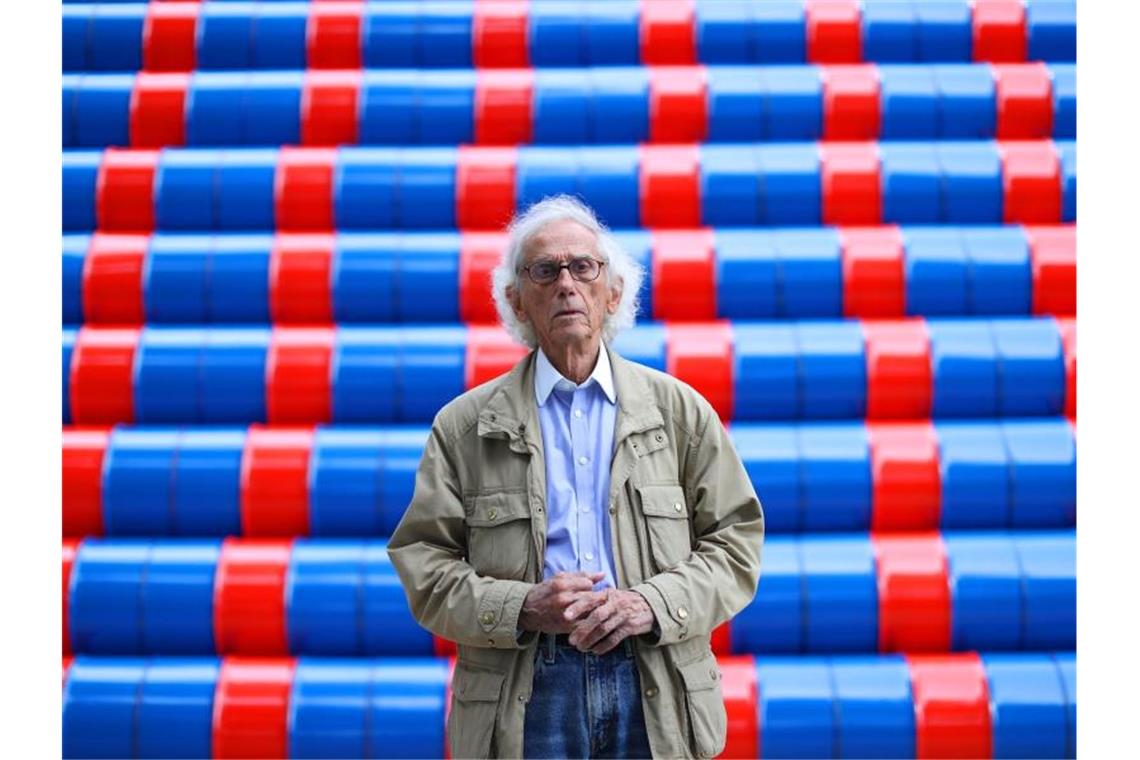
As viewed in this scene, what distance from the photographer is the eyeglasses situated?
1251mm

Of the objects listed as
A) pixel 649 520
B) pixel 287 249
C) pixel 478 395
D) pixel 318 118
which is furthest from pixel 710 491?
pixel 318 118

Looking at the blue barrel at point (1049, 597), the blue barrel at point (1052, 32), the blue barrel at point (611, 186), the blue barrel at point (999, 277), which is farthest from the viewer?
the blue barrel at point (1052, 32)

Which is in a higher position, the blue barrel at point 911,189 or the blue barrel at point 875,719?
the blue barrel at point 911,189

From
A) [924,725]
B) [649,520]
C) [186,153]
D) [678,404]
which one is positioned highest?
[186,153]

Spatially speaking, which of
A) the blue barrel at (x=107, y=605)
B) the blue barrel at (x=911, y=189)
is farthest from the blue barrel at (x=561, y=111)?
the blue barrel at (x=107, y=605)

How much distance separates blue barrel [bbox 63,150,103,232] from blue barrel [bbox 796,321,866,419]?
201 centimetres

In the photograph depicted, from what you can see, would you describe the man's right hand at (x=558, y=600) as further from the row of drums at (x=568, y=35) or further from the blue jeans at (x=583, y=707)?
the row of drums at (x=568, y=35)

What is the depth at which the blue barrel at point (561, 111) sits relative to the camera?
3.14 m

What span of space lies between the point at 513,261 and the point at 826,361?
1.55 metres

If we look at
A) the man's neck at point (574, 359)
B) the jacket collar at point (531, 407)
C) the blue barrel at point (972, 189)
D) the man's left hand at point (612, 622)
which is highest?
the blue barrel at point (972, 189)

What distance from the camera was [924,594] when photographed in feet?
8.04

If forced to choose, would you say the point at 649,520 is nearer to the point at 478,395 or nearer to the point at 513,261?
the point at 478,395

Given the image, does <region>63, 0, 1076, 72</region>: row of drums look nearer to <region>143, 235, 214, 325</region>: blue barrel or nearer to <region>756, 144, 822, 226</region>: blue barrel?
<region>756, 144, 822, 226</region>: blue barrel

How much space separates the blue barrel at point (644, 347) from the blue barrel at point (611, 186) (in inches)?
15.8
